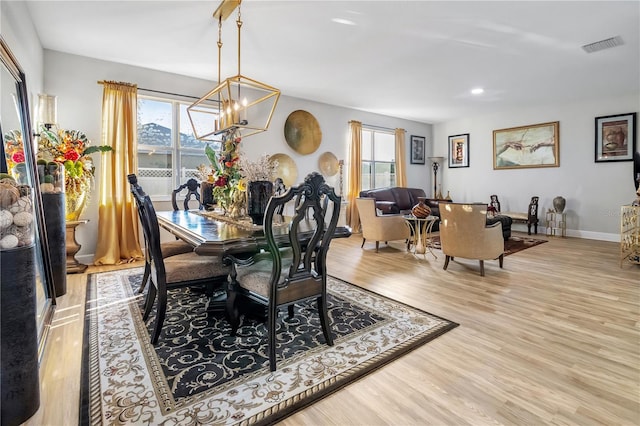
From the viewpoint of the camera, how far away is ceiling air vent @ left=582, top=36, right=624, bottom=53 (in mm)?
3443

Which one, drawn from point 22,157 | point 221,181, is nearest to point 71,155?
point 22,157

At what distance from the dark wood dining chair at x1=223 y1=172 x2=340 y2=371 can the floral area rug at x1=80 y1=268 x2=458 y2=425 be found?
0.16 metres

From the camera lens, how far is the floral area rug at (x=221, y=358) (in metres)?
1.49

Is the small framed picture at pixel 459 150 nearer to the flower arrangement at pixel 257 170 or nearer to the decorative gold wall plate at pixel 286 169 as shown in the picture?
the decorative gold wall plate at pixel 286 169

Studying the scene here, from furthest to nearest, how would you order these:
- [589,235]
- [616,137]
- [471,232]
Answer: [589,235], [616,137], [471,232]

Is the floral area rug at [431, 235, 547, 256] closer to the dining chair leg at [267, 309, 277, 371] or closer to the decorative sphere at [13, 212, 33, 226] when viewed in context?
the dining chair leg at [267, 309, 277, 371]

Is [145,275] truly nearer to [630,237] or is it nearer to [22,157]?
[22,157]

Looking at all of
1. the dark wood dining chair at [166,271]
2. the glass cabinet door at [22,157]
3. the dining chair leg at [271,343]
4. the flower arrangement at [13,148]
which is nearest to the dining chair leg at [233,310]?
the dark wood dining chair at [166,271]

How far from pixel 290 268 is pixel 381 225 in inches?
124

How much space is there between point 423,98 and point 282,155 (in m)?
2.77

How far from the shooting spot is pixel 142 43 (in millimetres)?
3596

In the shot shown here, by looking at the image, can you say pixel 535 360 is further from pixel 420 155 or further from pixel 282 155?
pixel 420 155

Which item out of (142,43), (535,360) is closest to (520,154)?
(535,360)

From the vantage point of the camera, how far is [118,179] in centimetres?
419
